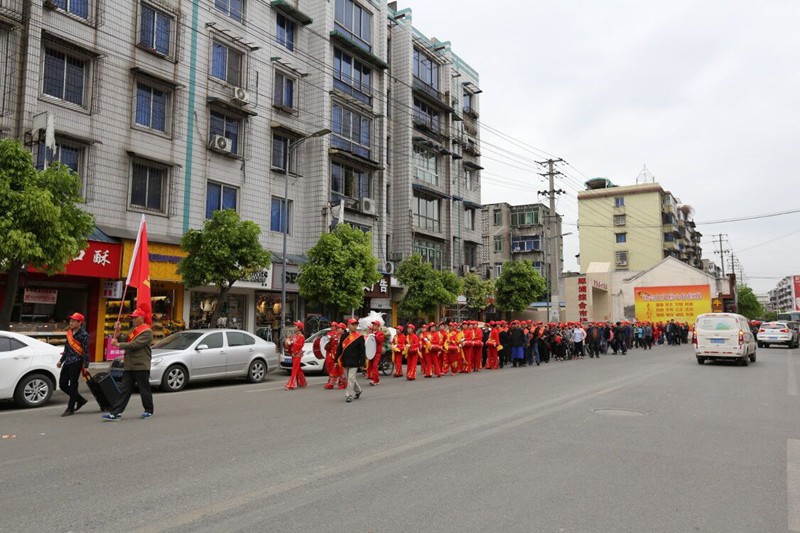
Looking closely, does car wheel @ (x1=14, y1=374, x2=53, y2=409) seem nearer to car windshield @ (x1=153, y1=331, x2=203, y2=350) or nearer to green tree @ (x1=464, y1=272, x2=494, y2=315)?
car windshield @ (x1=153, y1=331, x2=203, y2=350)

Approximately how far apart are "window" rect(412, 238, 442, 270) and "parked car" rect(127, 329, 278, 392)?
18.8 m

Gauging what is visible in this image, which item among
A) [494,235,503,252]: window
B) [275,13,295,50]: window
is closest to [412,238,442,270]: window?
[275,13,295,50]: window

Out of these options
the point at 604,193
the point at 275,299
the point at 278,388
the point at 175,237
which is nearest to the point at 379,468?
the point at 278,388

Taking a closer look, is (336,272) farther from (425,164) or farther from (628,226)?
(628,226)

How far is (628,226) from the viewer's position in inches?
2825

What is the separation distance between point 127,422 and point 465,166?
3332 cm

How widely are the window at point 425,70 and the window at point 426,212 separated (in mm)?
7128

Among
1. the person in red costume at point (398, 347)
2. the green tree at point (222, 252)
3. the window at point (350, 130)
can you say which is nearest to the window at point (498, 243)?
the window at point (350, 130)

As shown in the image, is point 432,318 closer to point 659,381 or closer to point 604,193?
point 659,381

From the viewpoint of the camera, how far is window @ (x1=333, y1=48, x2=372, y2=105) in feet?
93.7

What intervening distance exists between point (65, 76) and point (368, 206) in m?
14.2

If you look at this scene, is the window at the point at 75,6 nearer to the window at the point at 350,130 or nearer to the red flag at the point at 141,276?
the red flag at the point at 141,276

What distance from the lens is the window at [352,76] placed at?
28.6 meters

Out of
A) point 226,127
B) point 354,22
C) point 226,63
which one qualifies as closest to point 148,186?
point 226,127
